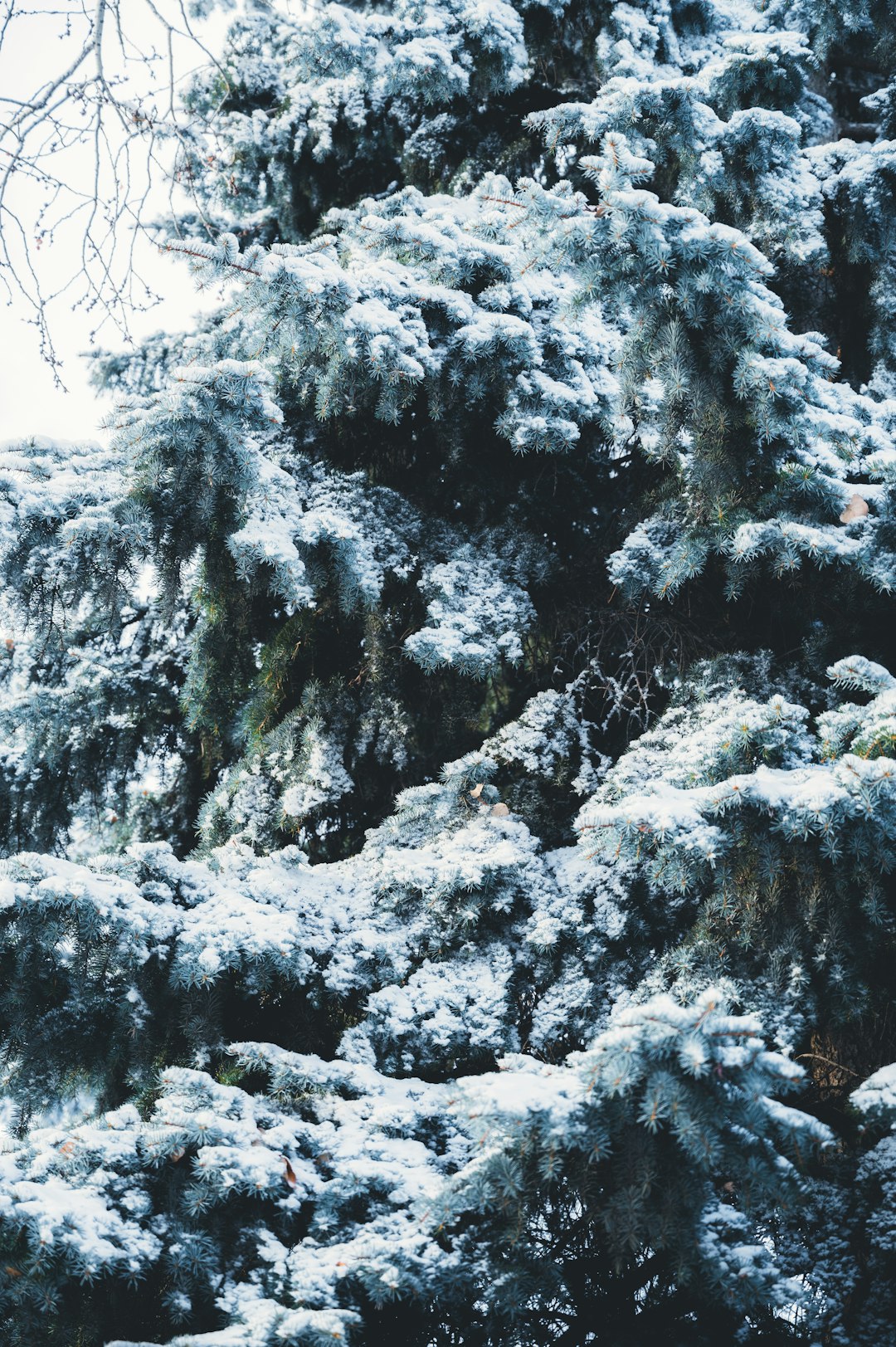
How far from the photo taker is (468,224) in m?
4.02

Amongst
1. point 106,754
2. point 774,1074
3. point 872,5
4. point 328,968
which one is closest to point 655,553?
point 328,968

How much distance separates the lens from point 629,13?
5289 mm

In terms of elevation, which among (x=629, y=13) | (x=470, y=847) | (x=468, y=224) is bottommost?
(x=470, y=847)

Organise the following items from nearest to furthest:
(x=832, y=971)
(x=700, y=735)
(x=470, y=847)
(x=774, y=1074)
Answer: (x=774, y=1074)
(x=832, y=971)
(x=700, y=735)
(x=470, y=847)

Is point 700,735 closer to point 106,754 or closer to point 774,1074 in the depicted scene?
point 774,1074

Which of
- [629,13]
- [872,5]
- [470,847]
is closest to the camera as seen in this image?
[470,847]

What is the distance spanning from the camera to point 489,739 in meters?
3.84

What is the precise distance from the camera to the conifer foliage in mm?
2203

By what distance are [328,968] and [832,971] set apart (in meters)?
1.49

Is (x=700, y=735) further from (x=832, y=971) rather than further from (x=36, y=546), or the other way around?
(x=36, y=546)

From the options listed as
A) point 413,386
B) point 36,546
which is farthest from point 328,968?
point 413,386

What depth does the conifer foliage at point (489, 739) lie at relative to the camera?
220 centimetres

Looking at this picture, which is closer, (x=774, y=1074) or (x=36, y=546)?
(x=774, y=1074)

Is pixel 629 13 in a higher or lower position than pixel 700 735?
higher
